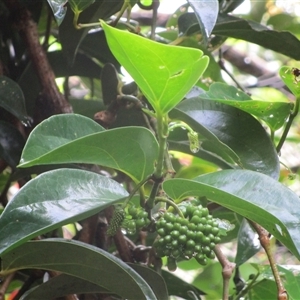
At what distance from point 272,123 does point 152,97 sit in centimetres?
20

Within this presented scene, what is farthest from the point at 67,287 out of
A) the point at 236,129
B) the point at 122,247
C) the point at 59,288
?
the point at 236,129

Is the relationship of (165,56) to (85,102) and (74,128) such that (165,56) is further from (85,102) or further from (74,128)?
(85,102)

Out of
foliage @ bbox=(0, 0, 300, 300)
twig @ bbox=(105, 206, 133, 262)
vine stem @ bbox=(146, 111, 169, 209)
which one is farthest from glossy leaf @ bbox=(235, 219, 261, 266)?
vine stem @ bbox=(146, 111, 169, 209)

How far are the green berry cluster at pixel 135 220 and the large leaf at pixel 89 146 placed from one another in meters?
0.03

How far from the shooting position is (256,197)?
1.30 ft

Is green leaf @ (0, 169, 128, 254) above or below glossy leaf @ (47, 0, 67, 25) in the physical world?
below

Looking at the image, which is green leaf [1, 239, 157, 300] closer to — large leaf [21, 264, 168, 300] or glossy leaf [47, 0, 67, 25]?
large leaf [21, 264, 168, 300]

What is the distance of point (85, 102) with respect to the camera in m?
0.70

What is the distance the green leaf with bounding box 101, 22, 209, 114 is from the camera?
0.33m

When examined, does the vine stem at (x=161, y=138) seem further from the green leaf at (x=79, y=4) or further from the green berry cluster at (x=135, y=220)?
the green leaf at (x=79, y=4)

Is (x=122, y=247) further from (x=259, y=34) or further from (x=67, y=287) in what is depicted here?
(x=259, y=34)

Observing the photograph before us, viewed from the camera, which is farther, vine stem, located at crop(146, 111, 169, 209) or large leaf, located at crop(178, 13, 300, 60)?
large leaf, located at crop(178, 13, 300, 60)

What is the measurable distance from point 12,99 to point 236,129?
248 millimetres

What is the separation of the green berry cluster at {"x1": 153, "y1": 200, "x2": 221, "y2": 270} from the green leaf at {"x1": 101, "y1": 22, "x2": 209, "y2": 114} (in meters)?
0.10
